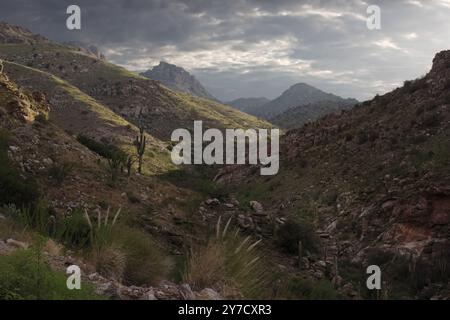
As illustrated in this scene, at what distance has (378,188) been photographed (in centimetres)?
1884

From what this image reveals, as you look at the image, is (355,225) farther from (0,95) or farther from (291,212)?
(0,95)

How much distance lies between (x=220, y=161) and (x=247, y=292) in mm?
40928

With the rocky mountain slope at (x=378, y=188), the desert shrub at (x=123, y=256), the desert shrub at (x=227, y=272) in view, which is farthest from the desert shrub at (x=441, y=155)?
the desert shrub at (x=123, y=256)

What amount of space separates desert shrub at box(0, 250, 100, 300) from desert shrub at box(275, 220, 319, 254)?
10.2m

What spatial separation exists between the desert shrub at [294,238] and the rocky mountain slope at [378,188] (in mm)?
227

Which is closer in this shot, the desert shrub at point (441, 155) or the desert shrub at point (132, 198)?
the desert shrub at point (441, 155)

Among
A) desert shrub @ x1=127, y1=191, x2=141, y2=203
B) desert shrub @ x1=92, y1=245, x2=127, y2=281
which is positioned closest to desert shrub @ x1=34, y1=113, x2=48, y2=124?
desert shrub @ x1=127, y1=191, x2=141, y2=203

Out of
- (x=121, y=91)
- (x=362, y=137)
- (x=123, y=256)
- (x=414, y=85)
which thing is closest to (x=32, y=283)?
(x=123, y=256)

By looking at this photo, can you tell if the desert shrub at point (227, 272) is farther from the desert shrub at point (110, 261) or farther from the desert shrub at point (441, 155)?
the desert shrub at point (441, 155)

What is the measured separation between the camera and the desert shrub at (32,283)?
15.0ft

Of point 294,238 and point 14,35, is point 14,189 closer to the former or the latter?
point 294,238

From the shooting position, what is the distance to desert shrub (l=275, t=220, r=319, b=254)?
47.6 ft

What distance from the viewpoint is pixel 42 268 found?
5004 millimetres
